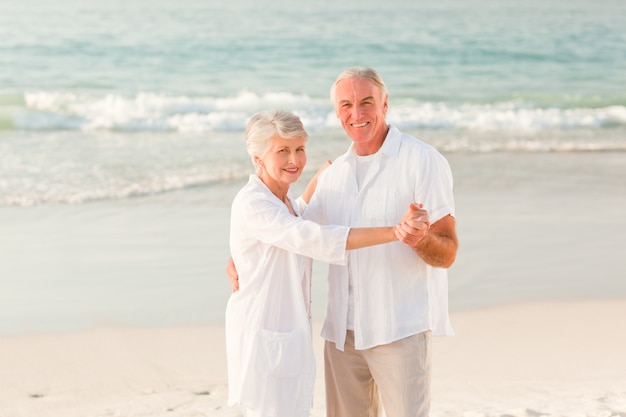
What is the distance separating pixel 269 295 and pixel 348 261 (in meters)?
0.38

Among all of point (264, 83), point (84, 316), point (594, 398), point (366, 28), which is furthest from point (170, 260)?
point (366, 28)

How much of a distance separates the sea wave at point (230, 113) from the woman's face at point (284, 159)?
42.7 ft

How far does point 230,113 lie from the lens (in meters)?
18.3

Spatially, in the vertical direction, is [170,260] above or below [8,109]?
below

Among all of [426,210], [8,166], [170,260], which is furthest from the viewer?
[8,166]

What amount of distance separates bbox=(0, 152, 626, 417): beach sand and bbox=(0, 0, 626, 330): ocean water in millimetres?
210

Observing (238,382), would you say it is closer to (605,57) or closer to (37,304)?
(37,304)

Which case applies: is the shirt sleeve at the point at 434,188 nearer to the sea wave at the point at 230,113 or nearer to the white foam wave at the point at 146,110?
the sea wave at the point at 230,113

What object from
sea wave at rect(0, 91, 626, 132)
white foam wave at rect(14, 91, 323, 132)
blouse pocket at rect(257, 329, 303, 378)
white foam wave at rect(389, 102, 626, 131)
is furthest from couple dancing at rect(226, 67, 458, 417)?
white foam wave at rect(389, 102, 626, 131)

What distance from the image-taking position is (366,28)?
32344 millimetres

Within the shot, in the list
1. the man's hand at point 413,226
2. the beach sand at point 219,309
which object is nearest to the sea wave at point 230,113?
the beach sand at point 219,309

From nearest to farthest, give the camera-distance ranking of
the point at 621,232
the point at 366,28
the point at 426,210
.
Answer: the point at 426,210
the point at 621,232
the point at 366,28

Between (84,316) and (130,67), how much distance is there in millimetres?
17867

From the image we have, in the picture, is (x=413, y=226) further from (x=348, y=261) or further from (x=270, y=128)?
(x=270, y=128)
